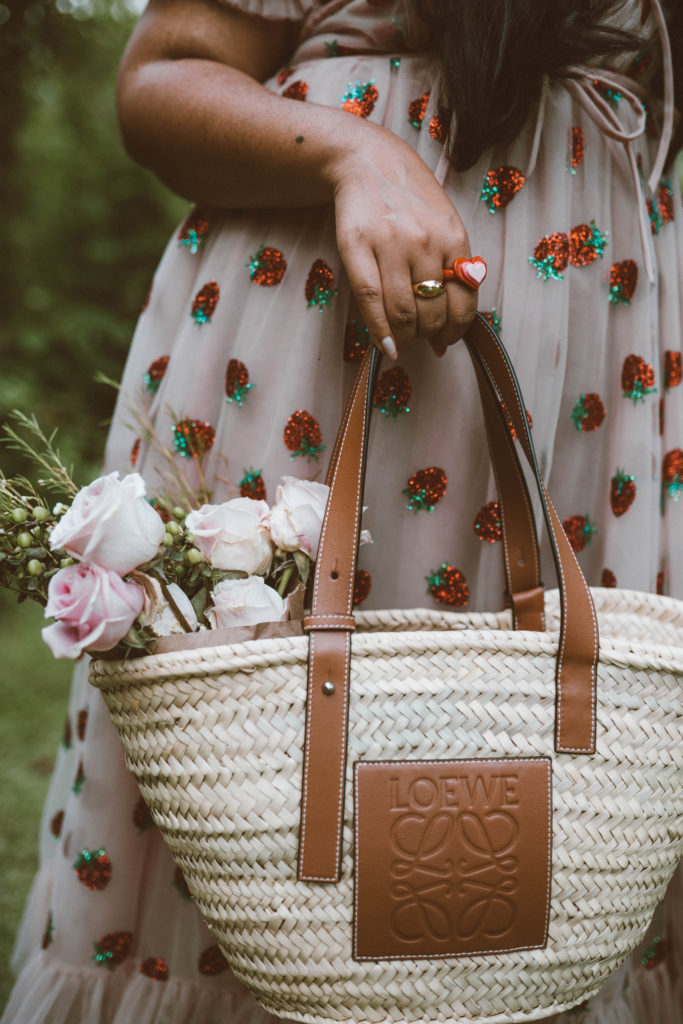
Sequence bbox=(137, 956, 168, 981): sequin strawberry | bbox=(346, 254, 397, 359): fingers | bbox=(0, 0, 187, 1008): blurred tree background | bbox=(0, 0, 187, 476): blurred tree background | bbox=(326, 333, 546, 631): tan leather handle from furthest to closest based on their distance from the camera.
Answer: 1. bbox=(0, 0, 187, 476): blurred tree background
2. bbox=(0, 0, 187, 1008): blurred tree background
3. bbox=(137, 956, 168, 981): sequin strawberry
4. bbox=(326, 333, 546, 631): tan leather handle
5. bbox=(346, 254, 397, 359): fingers

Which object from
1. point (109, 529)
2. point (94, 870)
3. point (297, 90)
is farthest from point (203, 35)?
point (94, 870)

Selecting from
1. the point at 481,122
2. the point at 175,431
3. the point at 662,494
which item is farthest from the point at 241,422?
the point at 662,494

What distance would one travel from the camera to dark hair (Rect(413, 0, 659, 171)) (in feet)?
2.43

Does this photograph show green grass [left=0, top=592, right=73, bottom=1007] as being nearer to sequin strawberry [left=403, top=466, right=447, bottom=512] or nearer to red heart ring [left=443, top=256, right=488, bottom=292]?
sequin strawberry [left=403, top=466, right=447, bottom=512]

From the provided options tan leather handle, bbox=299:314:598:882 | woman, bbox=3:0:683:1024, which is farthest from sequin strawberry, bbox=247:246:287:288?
tan leather handle, bbox=299:314:598:882

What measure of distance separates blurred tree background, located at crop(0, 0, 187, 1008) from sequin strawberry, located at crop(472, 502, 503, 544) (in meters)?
1.12

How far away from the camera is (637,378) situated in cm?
92

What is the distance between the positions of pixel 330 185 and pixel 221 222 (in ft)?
0.81

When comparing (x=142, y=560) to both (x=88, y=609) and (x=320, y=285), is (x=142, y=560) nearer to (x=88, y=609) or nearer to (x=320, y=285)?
(x=88, y=609)

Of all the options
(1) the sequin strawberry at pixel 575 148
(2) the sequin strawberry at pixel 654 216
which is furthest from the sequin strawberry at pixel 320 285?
(2) the sequin strawberry at pixel 654 216

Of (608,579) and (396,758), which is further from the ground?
(608,579)

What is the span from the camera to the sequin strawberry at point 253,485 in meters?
0.89

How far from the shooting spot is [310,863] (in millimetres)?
669

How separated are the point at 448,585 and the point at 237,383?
0.35 metres
